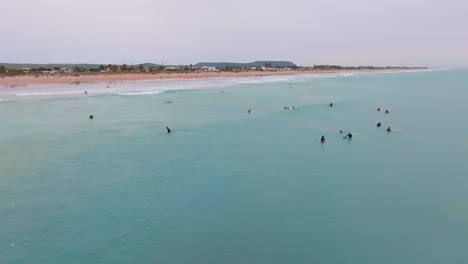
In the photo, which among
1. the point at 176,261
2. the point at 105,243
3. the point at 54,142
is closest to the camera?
the point at 176,261

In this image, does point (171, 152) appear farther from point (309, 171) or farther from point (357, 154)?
point (357, 154)

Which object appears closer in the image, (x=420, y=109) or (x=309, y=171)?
(x=309, y=171)

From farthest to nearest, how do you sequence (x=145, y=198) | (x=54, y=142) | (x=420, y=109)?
(x=420, y=109) → (x=54, y=142) → (x=145, y=198)

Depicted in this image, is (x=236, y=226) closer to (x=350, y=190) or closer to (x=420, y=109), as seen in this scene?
(x=350, y=190)

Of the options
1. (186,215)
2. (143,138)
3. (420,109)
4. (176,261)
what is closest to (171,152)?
(143,138)

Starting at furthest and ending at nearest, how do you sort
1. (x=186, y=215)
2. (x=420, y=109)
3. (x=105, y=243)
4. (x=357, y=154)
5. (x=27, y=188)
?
(x=420, y=109), (x=357, y=154), (x=27, y=188), (x=186, y=215), (x=105, y=243)

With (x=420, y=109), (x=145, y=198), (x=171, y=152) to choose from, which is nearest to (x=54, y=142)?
(x=171, y=152)
